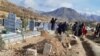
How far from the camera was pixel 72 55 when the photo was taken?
1812 centimetres

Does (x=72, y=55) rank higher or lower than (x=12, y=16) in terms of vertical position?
lower

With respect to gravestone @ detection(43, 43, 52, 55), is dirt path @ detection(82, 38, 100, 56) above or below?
below

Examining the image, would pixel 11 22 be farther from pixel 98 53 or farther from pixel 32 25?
pixel 32 25

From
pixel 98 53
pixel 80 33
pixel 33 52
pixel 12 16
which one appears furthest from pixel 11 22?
pixel 33 52

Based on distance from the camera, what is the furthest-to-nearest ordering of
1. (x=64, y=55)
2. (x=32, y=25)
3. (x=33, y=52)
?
(x=32, y=25), (x=64, y=55), (x=33, y=52)

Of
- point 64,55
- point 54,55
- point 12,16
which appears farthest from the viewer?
point 12,16

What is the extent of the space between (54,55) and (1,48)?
8.51 feet

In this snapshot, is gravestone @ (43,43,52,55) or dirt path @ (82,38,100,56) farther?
dirt path @ (82,38,100,56)

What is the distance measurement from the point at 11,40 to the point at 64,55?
4927 mm

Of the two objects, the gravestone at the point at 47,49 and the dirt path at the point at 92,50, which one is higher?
the gravestone at the point at 47,49

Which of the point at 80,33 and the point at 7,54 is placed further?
the point at 80,33

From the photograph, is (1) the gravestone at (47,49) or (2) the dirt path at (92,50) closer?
(1) the gravestone at (47,49)

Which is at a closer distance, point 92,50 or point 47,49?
point 47,49

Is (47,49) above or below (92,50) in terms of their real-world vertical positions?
above
